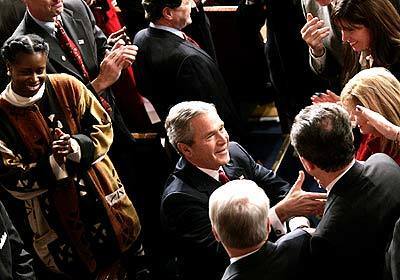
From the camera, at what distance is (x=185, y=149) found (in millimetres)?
3209

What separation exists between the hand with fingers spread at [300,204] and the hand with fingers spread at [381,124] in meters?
0.34

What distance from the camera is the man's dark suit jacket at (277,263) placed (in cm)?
244

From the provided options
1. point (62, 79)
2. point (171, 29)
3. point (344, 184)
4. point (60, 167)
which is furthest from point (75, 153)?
point (344, 184)

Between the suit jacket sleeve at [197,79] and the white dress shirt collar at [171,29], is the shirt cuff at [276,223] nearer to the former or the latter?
the suit jacket sleeve at [197,79]

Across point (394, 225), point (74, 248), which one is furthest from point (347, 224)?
point (74, 248)

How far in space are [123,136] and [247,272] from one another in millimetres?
1760

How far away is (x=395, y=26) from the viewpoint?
134 inches

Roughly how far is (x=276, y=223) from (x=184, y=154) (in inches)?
20.2

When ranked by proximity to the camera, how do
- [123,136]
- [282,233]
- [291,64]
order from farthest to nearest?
1. [291,64]
2. [123,136]
3. [282,233]

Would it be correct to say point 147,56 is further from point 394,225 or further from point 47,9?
point 394,225

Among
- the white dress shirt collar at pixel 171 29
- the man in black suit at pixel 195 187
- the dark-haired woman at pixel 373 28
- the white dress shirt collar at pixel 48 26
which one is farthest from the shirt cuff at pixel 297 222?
the white dress shirt collar at pixel 48 26

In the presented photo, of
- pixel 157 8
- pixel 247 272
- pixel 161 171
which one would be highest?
pixel 157 8

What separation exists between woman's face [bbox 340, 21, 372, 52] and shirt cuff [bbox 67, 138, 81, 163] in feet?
4.42

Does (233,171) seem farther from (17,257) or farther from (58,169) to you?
(17,257)
